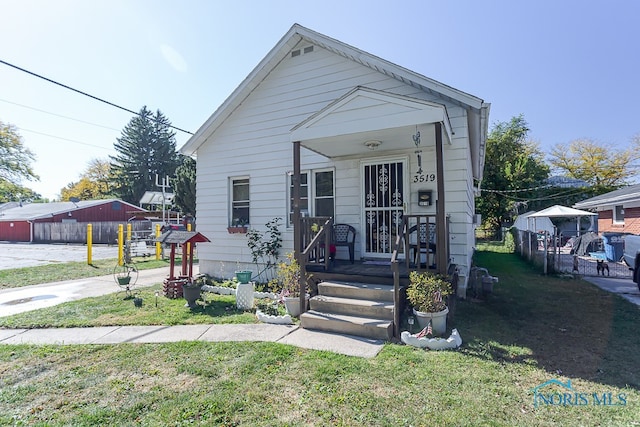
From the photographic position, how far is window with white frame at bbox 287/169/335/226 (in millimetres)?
7418

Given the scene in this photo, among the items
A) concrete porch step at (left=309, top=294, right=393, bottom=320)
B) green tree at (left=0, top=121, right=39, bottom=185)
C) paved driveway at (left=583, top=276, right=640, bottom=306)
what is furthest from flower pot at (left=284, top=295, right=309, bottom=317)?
green tree at (left=0, top=121, right=39, bottom=185)

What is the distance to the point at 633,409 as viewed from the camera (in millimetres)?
2691

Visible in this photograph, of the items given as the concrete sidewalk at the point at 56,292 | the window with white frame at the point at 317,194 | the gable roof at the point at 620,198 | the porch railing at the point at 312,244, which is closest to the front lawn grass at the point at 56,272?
the concrete sidewalk at the point at 56,292

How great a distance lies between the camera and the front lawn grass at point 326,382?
2.65 metres

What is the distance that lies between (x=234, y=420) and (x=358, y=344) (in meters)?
1.99

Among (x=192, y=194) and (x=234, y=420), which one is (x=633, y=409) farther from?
(x=192, y=194)

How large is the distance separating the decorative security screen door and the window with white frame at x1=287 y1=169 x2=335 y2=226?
86 centimetres

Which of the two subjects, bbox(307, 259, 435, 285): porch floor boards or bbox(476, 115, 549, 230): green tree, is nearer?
bbox(307, 259, 435, 285): porch floor boards

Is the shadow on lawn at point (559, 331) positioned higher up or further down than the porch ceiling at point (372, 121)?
further down

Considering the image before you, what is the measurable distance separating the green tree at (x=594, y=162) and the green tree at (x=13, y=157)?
5576cm

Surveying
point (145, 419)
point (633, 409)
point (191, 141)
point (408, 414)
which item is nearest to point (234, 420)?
point (145, 419)

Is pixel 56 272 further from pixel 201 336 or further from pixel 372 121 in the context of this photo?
pixel 372 121

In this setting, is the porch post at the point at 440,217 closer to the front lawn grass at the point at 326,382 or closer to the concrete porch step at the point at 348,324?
the front lawn grass at the point at 326,382

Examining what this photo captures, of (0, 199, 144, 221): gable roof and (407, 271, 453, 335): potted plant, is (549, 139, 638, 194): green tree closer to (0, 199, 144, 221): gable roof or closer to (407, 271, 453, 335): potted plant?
(407, 271, 453, 335): potted plant
